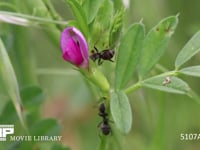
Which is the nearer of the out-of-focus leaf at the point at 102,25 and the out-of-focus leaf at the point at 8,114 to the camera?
the out-of-focus leaf at the point at 102,25

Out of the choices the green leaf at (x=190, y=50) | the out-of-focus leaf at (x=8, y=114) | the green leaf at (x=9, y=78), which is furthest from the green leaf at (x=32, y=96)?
the green leaf at (x=190, y=50)

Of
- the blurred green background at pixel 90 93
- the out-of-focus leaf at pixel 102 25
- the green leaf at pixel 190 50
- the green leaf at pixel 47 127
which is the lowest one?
the green leaf at pixel 47 127

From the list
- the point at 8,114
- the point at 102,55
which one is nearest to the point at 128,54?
the point at 102,55

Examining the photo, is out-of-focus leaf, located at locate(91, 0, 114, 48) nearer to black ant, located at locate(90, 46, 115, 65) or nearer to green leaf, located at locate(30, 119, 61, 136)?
black ant, located at locate(90, 46, 115, 65)

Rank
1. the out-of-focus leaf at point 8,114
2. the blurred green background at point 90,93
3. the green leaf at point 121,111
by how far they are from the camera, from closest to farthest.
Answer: the green leaf at point 121,111 < the out-of-focus leaf at point 8,114 < the blurred green background at point 90,93

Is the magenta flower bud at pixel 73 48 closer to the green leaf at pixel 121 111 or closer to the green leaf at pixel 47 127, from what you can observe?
the green leaf at pixel 121 111

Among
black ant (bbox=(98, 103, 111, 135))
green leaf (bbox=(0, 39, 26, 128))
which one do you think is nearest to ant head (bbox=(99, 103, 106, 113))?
black ant (bbox=(98, 103, 111, 135))

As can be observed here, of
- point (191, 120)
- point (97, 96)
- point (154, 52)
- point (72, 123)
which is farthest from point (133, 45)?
point (72, 123)

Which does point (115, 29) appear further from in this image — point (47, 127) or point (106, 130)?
point (47, 127)
